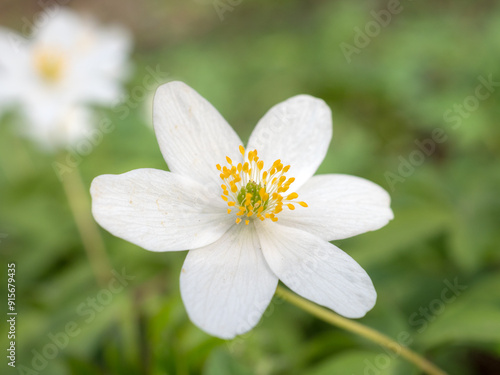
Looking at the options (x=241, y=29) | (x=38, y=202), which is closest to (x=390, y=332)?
(x=38, y=202)

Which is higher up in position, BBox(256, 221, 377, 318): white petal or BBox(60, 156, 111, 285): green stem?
BBox(256, 221, 377, 318): white petal

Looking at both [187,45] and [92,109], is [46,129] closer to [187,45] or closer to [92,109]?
[92,109]

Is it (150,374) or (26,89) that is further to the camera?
(26,89)

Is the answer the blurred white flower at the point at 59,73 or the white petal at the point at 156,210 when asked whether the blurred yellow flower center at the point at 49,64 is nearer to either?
the blurred white flower at the point at 59,73
